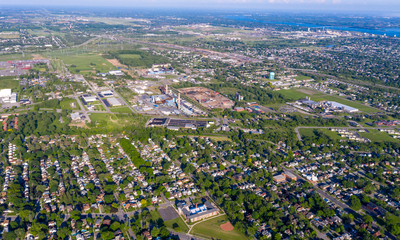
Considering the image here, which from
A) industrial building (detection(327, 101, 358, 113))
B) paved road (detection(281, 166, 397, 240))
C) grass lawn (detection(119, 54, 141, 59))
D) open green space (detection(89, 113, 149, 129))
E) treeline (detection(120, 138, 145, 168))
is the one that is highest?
grass lawn (detection(119, 54, 141, 59))

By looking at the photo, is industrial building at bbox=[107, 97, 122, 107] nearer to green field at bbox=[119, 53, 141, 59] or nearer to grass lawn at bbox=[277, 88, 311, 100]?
grass lawn at bbox=[277, 88, 311, 100]

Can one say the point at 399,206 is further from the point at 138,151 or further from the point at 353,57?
the point at 353,57

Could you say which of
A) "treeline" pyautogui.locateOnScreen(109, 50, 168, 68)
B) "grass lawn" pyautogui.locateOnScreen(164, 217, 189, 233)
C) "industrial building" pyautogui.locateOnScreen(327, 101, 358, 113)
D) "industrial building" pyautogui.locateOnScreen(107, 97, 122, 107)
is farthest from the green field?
"grass lawn" pyautogui.locateOnScreen(164, 217, 189, 233)

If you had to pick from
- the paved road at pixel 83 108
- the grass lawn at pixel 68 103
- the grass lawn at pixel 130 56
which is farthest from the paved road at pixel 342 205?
the grass lawn at pixel 130 56

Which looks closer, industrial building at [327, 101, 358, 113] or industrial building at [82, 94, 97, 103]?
industrial building at [327, 101, 358, 113]

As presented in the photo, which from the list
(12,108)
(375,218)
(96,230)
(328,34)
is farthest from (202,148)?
(328,34)

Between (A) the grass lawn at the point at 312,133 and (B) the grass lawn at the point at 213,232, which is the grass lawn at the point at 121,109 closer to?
(A) the grass lawn at the point at 312,133

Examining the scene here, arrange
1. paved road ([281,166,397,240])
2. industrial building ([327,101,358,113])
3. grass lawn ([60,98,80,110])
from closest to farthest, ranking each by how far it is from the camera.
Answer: paved road ([281,166,397,240]), grass lawn ([60,98,80,110]), industrial building ([327,101,358,113])
